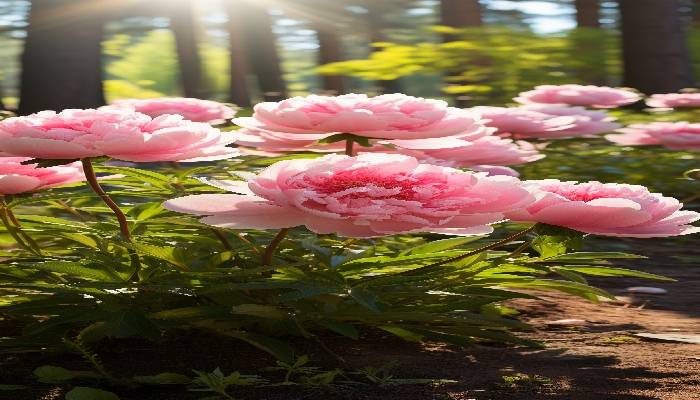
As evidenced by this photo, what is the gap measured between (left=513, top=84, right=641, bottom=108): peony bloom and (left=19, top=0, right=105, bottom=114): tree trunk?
4812 millimetres

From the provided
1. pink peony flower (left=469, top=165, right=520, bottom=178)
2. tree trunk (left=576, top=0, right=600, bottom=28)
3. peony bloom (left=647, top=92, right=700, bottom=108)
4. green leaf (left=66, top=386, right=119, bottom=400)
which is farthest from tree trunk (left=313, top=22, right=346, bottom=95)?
green leaf (left=66, top=386, right=119, bottom=400)

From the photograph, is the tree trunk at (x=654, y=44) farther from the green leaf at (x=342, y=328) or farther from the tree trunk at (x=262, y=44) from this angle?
the green leaf at (x=342, y=328)

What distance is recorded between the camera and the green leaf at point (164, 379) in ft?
7.24

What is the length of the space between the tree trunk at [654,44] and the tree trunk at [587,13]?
5230 millimetres

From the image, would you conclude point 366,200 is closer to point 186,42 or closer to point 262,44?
point 262,44

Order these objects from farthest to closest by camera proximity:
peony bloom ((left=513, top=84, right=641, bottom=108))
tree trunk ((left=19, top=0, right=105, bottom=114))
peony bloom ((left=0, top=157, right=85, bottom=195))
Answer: tree trunk ((left=19, top=0, right=105, bottom=114)) < peony bloom ((left=513, top=84, right=641, bottom=108)) < peony bloom ((left=0, top=157, right=85, bottom=195))

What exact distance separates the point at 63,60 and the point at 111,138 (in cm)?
720

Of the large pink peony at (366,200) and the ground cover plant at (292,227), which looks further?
the ground cover plant at (292,227)

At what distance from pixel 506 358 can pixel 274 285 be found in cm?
74

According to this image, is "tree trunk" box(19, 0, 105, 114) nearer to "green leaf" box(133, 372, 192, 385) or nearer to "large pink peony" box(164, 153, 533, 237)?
"green leaf" box(133, 372, 192, 385)

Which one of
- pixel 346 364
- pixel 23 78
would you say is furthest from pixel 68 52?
pixel 346 364

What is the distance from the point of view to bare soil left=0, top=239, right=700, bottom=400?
86.3 inches

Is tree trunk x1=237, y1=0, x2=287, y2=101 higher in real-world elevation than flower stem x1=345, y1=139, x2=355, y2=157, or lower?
lower

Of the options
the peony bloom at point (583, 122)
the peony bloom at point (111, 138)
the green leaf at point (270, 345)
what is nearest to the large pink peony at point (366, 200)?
the peony bloom at point (111, 138)
